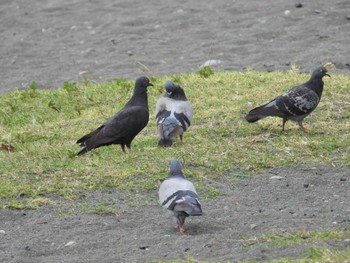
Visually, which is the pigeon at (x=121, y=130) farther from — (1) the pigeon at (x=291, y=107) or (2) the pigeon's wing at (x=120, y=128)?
(1) the pigeon at (x=291, y=107)

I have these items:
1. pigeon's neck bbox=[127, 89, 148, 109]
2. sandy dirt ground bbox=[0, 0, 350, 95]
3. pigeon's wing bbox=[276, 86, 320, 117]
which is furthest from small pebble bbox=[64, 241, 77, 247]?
sandy dirt ground bbox=[0, 0, 350, 95]

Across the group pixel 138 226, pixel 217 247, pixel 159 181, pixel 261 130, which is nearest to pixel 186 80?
pixel 261 130

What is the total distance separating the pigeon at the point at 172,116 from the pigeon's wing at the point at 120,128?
0.72ft

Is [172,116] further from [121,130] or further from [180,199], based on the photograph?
[180,199]

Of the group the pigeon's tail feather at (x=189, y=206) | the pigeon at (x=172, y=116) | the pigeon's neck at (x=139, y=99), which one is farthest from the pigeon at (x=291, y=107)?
the pigeon's tail feather at (x=189, y=206)

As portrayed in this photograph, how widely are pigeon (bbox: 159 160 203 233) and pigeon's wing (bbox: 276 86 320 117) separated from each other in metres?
2.95

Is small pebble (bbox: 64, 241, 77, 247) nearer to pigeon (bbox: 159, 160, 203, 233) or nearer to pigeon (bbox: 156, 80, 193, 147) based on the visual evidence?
pigeon (bbox: 159, 160, 203, 233)

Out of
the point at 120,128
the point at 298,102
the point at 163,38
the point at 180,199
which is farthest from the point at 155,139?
the point at 163,38

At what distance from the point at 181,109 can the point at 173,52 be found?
5.51 metres

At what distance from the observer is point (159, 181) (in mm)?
8117

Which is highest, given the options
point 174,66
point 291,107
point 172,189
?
point 172,189

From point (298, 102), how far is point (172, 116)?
1389 mm

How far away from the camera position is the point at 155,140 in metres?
9.79

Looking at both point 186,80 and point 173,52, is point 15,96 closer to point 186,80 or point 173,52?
point 186,80
